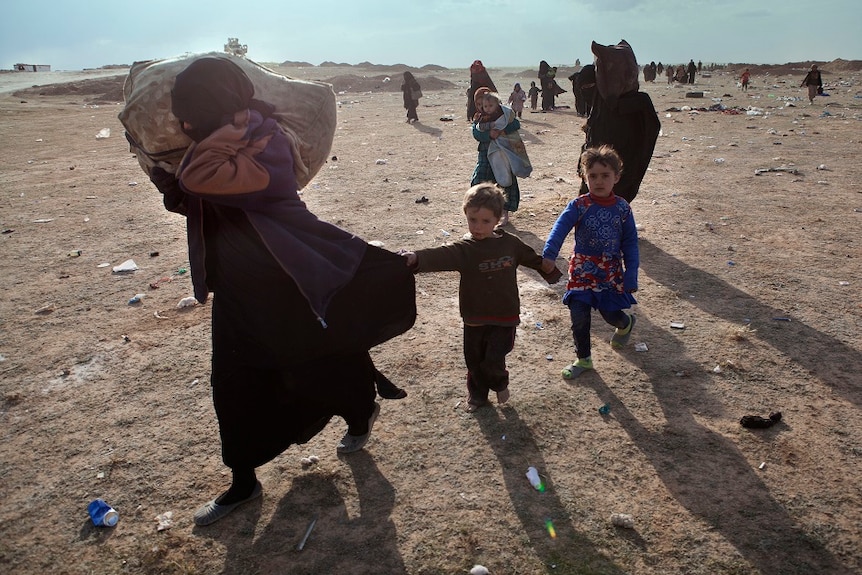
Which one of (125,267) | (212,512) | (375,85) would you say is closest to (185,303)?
(125,267)

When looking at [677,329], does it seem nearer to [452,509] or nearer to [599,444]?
[599,444]

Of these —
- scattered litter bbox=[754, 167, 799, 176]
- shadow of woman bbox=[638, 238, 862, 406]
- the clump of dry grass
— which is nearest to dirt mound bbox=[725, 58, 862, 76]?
scattered litter bbox=[754, 167, 799, 176]

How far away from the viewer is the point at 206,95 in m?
2.04

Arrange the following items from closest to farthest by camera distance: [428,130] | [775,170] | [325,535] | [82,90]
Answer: [325,535]
[775,170]
[428,130]
[82,90]

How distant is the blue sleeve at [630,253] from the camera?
10.6ft

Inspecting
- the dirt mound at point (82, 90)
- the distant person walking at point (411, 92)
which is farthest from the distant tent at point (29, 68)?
the distant person walking at point (411, 92)

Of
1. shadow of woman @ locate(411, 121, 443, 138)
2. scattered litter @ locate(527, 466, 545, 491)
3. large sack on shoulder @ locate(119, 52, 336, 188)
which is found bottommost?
scattered litter @ locate(527, 466, 545, 491)

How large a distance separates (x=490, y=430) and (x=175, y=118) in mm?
1969

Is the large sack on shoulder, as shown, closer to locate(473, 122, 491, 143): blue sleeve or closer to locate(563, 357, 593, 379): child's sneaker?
locate(563, 357, 593, 379): child's sneaker

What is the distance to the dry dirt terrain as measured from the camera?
7.56ft

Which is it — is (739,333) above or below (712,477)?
above

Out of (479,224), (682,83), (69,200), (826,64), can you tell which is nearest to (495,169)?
(479,224)

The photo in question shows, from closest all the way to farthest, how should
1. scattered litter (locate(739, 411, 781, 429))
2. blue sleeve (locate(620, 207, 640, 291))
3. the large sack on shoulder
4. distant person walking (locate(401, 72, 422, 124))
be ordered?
1. the large sack on shoulder
2. scattered litter (locate(739, 411, 781, 429))
3. blue sleeve (locate(620, 207, 640, 291))
4. distant person walking (locate(401, 72, 422, 124))

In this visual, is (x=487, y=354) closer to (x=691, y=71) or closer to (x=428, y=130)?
(x=428, y=130)
